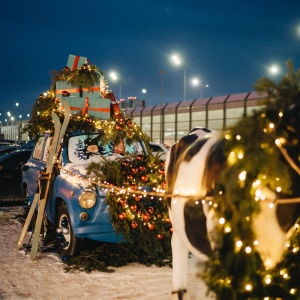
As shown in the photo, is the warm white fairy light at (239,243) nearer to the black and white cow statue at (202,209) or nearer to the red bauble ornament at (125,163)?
the black and white cow statue at (202,209)

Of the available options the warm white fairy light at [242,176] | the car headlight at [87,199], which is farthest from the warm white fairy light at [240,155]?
the car headlight at [87,199]

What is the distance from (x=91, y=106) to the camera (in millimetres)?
7941

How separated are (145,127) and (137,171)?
35.2 metres

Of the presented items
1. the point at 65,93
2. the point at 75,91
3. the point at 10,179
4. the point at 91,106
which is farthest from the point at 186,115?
the point at 91,106

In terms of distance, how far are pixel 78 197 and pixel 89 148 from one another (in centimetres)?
139

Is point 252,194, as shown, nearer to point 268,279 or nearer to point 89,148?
point 268,279

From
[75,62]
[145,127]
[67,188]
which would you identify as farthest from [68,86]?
[145,127]

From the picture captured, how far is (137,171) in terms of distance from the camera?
6.46 m

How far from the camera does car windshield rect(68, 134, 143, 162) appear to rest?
7.46 m

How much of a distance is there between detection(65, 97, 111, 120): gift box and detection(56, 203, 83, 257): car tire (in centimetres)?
172

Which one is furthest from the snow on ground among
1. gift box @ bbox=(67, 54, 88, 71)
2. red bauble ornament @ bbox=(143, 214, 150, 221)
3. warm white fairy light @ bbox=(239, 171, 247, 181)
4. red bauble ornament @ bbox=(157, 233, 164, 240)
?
gift box @ bbox=(67, 54, 88, 71)

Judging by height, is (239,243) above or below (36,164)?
below

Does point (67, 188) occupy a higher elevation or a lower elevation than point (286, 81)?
lower

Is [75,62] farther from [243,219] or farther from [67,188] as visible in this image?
[243,219]
